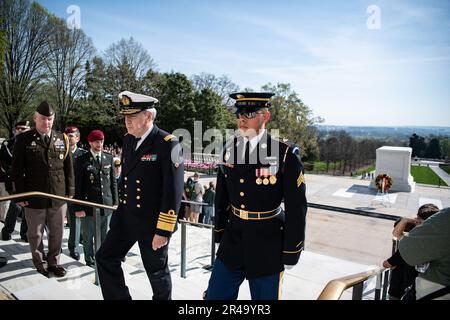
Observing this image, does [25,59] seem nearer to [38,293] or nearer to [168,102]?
[168,102]

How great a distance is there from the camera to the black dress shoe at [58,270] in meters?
4.01

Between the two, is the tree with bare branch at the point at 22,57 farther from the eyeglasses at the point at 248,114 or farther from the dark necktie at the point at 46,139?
the eyeglasses at the point at 248,114

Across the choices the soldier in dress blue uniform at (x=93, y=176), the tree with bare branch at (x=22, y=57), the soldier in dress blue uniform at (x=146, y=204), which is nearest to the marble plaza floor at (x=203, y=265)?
the soldier in dress blue uniform at (x=146, y=204)

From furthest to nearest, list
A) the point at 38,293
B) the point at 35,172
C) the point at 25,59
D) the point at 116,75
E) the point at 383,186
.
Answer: the point at 116,75 < the point at 25,59 < the point at 383,186 < the point at 35,172 < the point at 38,293

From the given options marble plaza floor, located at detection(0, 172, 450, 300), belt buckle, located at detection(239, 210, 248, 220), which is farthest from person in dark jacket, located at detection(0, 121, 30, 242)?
belt buckle, located at detection(239, 210, 248, 220)

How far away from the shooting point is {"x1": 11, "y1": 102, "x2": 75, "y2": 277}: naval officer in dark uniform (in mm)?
4051

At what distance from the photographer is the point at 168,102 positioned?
33.5 m

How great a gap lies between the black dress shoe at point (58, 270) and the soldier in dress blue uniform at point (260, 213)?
83.4 inches

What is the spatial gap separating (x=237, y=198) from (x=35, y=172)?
8.55 ft

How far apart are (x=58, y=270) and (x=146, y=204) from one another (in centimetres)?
184

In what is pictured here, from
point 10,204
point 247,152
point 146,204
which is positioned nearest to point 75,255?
point 10,204

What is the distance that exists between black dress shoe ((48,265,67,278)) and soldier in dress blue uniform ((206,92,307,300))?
6.95ft
